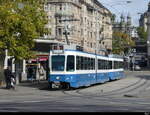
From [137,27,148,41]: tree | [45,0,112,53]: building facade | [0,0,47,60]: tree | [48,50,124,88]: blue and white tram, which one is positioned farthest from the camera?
[137,27,148,41]: tree

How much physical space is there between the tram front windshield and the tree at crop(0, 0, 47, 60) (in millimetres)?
3445

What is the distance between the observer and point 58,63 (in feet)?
116

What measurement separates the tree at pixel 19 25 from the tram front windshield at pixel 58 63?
345cm

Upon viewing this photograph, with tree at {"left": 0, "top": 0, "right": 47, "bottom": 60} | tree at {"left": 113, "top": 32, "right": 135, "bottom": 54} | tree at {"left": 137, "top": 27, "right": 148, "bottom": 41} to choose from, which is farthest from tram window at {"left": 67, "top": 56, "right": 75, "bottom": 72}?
tree at {"left": 137, "top": 27, "right": 148, "bottom": 41}

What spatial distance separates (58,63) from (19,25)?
15.1 ft

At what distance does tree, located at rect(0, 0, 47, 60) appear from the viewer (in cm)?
3644

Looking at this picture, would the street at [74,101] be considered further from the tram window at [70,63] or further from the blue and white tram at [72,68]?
the tram window at [70,63]

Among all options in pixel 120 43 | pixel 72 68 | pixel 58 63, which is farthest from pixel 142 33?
pixel 58 63

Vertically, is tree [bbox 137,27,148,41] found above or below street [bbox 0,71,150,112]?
above

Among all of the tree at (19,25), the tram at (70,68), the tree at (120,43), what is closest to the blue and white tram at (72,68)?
the tram at (70,68)

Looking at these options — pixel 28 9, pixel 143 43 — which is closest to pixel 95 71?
pixel 28 9

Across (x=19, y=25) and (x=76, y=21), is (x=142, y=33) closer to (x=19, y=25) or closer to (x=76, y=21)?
(x=76, y=21)

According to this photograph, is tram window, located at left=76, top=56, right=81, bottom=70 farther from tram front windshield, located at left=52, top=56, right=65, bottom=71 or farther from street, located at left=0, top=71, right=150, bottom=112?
street, located at left=0, top=71, right=150, bottom=112

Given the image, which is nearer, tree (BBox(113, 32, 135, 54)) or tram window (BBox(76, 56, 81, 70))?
tram window (BBox(76, 56, 81, 70))
